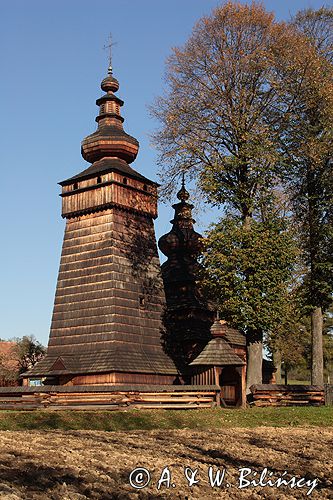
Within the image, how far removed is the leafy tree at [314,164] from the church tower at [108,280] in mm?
9103

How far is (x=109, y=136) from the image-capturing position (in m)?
40.4

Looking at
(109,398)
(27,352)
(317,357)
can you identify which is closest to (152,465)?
(109,398)

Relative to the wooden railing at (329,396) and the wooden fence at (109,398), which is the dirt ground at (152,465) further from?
the wooden railing at (329,396)

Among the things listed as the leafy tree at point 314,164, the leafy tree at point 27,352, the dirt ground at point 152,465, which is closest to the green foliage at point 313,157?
the leafy tree at point 314,164

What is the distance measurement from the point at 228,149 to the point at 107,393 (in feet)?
45.7

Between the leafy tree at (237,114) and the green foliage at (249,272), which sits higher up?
the leafy tree at (237,114)

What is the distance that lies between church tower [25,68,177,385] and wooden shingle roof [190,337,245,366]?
4.55 metres

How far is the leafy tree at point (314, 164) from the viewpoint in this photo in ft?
106

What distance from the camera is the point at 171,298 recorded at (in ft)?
142

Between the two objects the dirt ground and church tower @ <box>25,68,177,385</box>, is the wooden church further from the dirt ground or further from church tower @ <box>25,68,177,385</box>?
the dirt ground

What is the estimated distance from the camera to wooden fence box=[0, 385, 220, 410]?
88.5 feet

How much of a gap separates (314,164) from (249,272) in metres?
6.68

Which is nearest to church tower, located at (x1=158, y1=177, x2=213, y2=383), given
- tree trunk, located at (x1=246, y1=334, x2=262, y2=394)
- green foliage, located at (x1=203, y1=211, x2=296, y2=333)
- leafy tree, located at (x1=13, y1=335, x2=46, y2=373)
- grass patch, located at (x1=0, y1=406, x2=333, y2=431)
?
green foliage, located at (x1=203, y1=211, x2=296, y2=333)

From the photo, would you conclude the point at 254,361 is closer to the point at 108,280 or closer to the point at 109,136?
the point at 108,280
